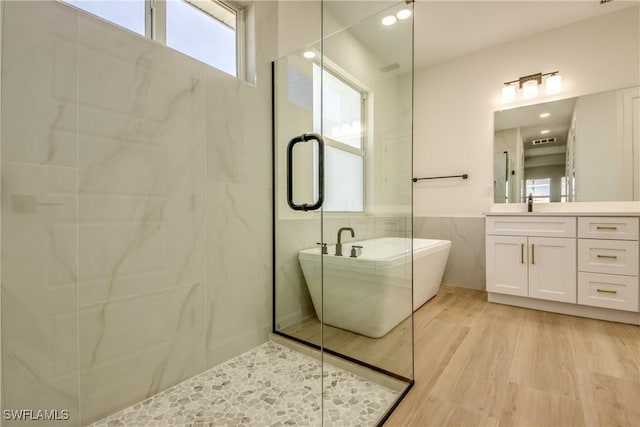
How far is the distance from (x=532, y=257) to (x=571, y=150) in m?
1.19

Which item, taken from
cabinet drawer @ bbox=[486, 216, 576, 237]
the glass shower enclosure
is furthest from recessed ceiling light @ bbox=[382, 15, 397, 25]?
cabinet drawer @ bbox=[486, 216, 576, 237]

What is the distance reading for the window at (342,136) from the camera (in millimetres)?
1821

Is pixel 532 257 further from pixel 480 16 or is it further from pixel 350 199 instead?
pixel 480 16

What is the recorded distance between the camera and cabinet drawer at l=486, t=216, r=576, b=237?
7.70 feet

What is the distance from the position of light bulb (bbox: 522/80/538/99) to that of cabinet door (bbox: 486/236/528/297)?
5.02 feet

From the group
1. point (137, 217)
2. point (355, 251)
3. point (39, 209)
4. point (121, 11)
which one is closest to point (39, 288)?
point (39, 209)

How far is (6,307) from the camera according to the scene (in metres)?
0.99

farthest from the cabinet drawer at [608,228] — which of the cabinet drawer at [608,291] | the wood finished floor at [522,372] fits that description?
the wood finished floor at [522,372]

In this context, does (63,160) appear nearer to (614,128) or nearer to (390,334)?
(390,334)

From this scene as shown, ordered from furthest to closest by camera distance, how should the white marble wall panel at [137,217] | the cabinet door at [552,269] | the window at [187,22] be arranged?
1. the cabinet door at [552,269]
2. the window at [187,22]
3. the white marble wall panel at [137,217]

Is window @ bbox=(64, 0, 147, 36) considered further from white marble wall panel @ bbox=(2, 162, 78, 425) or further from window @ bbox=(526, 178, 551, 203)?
window @ bbox=(526, 178, 551, 203)

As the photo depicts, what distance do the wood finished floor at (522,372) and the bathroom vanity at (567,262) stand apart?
157mm

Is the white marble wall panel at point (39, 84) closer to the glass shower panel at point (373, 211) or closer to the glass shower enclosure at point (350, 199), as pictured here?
the glass shower enclosure at point (350, 199)

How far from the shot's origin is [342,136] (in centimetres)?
189
